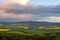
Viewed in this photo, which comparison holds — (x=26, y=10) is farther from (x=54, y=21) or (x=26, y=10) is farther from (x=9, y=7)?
(x=54, y=21)

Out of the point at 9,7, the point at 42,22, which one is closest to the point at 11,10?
the point at 9,7

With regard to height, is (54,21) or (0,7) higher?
(0,7)

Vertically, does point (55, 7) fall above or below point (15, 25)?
above

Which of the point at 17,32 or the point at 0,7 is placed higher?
the point at 0,7

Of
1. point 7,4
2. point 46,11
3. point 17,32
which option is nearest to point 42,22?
point 46,11

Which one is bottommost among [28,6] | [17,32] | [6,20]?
[17,32]

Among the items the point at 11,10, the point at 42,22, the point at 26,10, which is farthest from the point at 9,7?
the point at 42,22

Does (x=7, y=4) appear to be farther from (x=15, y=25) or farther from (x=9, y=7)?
(x=15, y=25)

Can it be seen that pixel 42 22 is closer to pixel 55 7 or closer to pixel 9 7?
pixel 55 7
